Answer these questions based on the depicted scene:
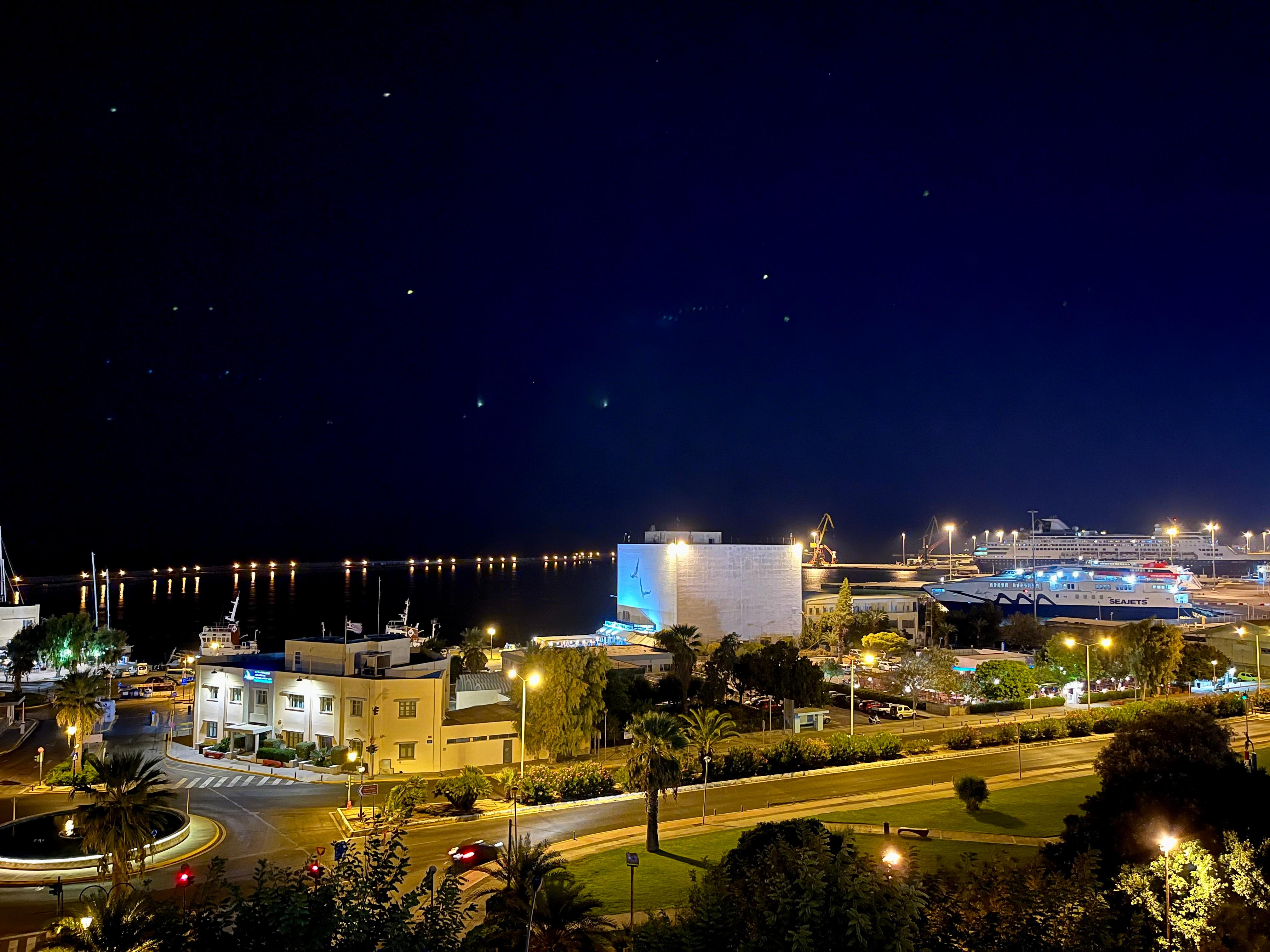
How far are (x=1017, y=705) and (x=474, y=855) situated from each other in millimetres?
36770

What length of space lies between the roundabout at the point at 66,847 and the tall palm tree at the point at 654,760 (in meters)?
12.1

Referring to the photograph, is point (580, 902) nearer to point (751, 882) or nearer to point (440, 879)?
point (751, 882)

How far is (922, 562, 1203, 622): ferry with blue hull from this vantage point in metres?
108

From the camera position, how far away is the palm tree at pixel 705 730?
98.5 feet

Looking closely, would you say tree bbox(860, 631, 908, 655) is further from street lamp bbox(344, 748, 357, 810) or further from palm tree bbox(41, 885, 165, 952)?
palm tree bbox(41, 885, 165, 952)

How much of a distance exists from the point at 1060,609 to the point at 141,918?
408 feet

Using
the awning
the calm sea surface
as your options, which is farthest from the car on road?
the calm sea surface

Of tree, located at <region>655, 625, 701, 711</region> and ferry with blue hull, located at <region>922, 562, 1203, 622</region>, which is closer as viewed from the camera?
tree, located at <region>655, 625, 701, 711</region>

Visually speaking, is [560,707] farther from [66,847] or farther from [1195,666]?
[1195,666]

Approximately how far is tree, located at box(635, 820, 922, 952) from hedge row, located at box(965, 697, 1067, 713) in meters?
35.9

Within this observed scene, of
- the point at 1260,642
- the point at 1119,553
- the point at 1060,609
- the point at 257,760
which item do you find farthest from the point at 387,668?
the point at 1119,553

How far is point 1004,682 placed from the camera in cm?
4838

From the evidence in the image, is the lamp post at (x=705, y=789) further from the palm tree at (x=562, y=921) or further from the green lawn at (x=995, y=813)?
the palm tree at (x=562, y=921)

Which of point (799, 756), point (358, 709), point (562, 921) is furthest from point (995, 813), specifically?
point (358, 709)
